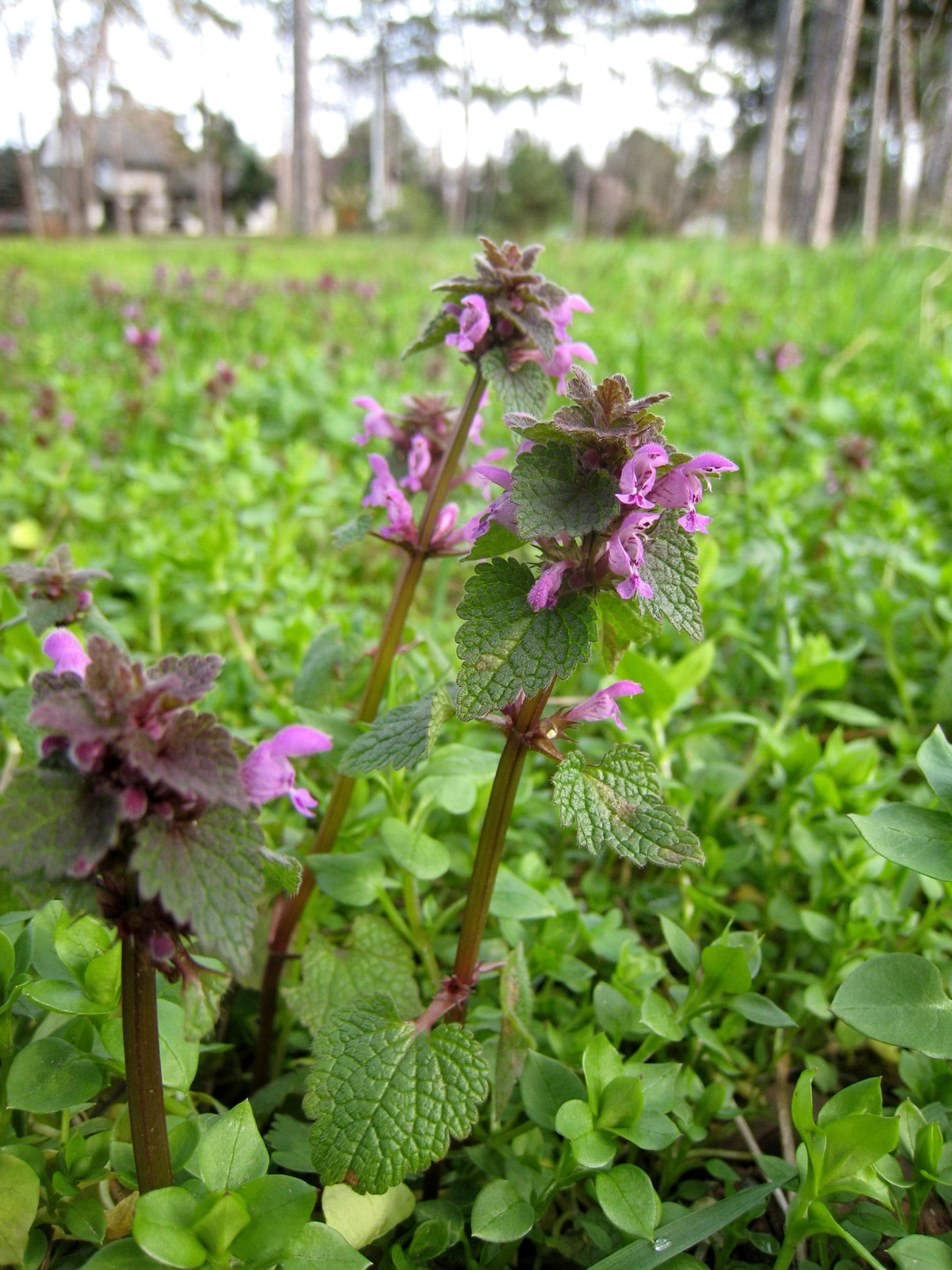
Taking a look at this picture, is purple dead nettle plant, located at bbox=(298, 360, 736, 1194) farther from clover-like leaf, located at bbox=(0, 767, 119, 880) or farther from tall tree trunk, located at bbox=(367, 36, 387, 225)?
tall tree trunk, located at bbox=(367, 36, 387, 225)

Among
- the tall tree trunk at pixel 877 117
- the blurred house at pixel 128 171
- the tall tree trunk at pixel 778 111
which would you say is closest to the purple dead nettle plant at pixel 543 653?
the tall tree trunk at pixel 877 117

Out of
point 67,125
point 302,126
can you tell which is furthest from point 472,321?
point 67,125

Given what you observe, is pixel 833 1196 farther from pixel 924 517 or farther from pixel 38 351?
pixel 38 351

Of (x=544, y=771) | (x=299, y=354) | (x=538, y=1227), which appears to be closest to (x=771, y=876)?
(x=544, y=771)

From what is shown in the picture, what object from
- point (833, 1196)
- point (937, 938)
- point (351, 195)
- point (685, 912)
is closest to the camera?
point (833, 1196)

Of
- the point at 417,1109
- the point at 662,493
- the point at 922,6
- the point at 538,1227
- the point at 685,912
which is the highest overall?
the point at 922,6

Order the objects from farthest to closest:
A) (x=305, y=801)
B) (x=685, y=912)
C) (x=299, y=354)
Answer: (x=299, y=354) < (x=685, y=912) < (x=305, y=801)

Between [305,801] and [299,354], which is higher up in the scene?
[299,354]
